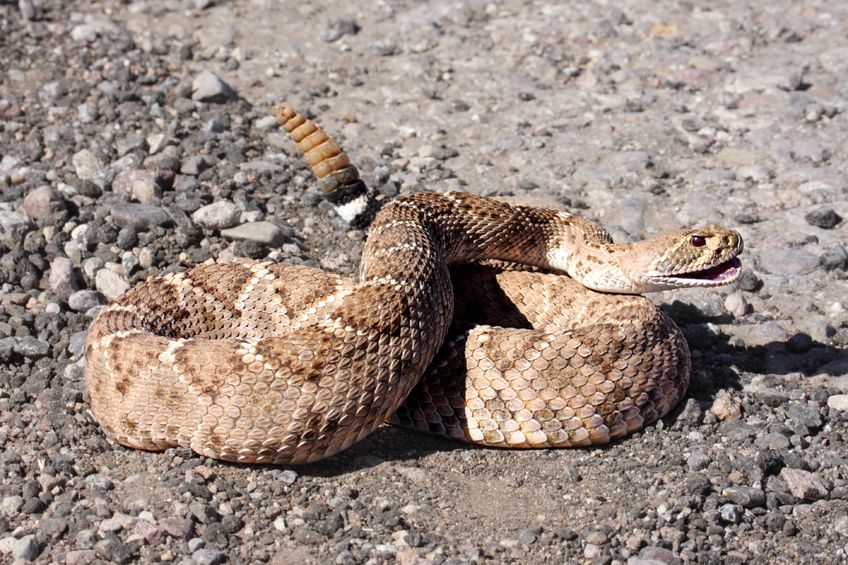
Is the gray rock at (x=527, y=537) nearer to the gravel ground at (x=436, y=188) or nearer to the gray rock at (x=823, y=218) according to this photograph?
the gravel ground at (x=436, y=188)

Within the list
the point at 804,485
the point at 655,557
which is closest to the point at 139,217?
the point at 655,557

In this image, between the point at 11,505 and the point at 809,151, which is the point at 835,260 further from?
the point at 11,505

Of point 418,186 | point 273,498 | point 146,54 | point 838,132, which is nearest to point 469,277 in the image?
point 418,186

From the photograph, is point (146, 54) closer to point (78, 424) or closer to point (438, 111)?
point (438, 111)

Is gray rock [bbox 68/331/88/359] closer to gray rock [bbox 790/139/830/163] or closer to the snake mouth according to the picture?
the snake mouth

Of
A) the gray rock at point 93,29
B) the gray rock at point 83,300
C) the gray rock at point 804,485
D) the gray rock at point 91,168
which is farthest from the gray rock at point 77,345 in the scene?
the gray rock at point 93,29

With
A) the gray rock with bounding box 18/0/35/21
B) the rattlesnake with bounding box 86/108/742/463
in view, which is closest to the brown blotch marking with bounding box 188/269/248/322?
the rattlesnake with bounding box 86/108/742/463

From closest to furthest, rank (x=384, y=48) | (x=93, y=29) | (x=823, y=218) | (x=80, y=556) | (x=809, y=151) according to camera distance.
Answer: (x=80, y=556), (x=823, y=218), (x=809, y=151), (x=93, y=29), (x=384, y=48)
